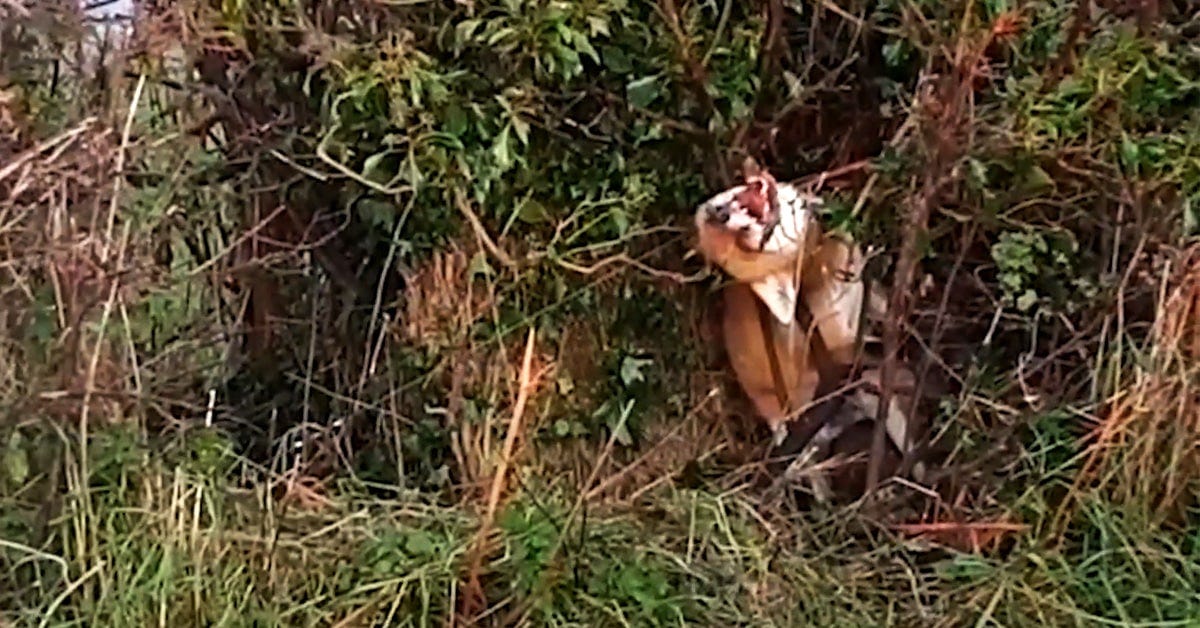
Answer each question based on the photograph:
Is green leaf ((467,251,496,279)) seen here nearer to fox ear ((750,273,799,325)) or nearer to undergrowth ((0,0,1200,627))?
undergrowth ((0,0,1200,627))

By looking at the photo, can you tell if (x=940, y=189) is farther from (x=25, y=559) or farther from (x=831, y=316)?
(x=25, y=559)

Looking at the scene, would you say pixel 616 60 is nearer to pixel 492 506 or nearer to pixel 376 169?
pixel 376 169

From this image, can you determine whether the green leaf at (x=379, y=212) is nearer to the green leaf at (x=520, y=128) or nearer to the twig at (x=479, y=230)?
the twig at (x=479, y=230)

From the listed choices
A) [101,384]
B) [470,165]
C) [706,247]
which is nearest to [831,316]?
[706,247]

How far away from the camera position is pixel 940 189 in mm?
3357

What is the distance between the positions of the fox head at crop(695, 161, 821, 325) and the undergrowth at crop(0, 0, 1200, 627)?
0.12 metres

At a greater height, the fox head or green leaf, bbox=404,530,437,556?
the fox head

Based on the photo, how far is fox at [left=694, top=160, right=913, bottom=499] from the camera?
343 cm

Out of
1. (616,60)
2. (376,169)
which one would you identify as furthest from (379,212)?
(616,60)

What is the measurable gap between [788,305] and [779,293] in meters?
0.04

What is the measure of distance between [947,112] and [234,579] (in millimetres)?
1597

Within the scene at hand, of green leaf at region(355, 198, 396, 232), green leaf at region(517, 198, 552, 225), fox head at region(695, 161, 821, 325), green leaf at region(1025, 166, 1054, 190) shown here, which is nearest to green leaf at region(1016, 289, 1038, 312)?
green leaf at region(1025, 166, 1054, 190)

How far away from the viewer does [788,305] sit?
11.7ft

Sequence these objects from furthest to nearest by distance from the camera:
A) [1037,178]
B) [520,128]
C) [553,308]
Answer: [553,308] < [520,128] < [1037,178]
